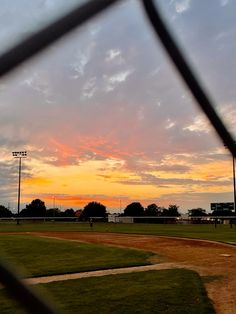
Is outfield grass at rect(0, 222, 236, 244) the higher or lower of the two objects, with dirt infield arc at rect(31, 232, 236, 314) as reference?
higher

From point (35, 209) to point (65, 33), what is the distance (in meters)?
95.8

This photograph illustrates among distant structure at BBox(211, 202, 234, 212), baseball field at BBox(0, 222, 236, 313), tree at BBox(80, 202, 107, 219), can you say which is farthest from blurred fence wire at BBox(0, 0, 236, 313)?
tree at BBox(80, 202, 107, 219)

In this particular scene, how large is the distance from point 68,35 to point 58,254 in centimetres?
1764

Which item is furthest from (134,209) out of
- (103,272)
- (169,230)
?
(103,272)

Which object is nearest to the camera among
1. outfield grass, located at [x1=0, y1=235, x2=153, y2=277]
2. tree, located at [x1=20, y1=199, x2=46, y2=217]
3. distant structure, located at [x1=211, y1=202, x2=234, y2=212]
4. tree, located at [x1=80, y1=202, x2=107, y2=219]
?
outfield grass, located at [x1=0, y1=235, x2=153, y2=277]

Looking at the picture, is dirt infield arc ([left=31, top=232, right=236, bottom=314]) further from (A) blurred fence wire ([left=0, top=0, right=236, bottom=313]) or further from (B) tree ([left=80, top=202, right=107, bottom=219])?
(B) tree ([left=80, top=202, right=107, bottom=219])

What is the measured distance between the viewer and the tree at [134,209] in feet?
337

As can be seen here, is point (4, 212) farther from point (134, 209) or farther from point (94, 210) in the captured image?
point (134, 209)

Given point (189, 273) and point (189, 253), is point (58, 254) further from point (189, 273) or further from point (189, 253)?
point (189, 273)

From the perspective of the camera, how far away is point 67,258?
54.7 ft

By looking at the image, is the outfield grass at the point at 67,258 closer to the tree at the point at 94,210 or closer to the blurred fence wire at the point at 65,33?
the blurred fence wire at the point at 65,33

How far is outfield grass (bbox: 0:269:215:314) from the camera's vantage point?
813 centimetres

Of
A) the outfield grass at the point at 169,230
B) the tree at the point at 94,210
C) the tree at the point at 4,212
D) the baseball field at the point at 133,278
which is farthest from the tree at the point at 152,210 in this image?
the baseball field at the point at 133,278

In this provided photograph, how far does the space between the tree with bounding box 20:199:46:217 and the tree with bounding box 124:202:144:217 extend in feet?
58.1
